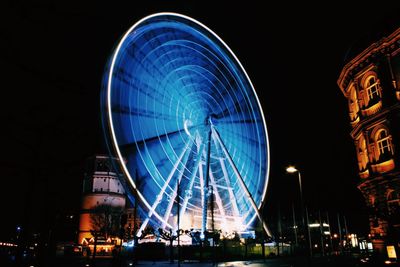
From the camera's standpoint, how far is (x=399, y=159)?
81.8ft

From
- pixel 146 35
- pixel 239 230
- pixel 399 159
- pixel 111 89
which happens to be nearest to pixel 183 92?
pixel 146 35

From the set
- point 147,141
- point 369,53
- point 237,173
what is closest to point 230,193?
point 237,173

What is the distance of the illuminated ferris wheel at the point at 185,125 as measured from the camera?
79.5 feet

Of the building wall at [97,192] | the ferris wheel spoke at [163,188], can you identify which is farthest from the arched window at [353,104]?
the building wall at [97,192]

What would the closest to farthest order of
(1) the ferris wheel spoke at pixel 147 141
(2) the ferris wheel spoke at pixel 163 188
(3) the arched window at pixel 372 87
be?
(1) the ferris wheel spoke at pixel 147 141, (2) the ferris wheel spoke at pixel 163 188, (3) the arched window at pixel 372 87

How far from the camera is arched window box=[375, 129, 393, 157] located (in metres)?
26.7

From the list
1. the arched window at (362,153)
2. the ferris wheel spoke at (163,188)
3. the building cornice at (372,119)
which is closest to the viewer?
the ferris wheel spoke at (163,188)

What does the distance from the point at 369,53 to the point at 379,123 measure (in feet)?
17.0

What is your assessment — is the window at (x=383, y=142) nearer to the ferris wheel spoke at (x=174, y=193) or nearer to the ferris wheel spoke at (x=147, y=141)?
the ferris wheel spoke at (x=174, y=193)

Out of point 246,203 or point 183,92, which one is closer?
point 183,92

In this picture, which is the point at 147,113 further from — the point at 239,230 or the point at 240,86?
the point at 239,230

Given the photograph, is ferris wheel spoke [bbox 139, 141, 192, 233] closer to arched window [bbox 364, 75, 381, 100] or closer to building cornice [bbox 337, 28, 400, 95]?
building cornice [bbox 337, 28, 400, 95]

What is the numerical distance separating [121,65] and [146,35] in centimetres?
319

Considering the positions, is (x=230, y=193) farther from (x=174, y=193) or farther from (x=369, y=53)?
(x=369, y=53)
